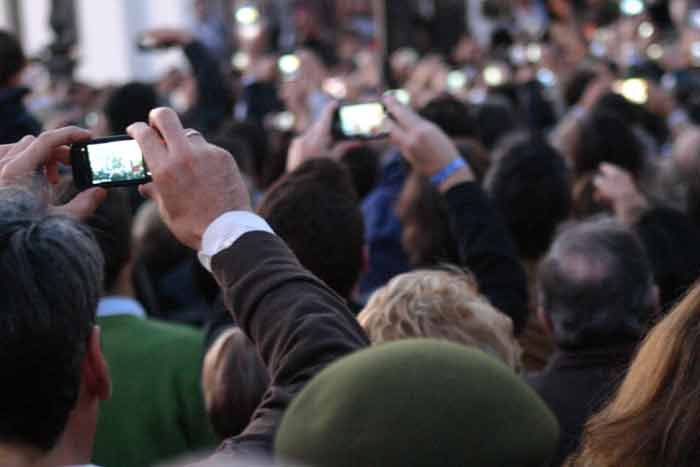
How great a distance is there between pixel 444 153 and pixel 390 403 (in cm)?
244

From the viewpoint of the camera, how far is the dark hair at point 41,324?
1.80 m

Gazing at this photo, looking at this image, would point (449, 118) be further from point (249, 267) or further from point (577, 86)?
point (577, 86)

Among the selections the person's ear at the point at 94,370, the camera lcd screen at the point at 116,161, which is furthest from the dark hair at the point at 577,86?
the person's ear at the point at 94,370

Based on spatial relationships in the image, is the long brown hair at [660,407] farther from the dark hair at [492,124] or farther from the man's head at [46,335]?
the dark hair at [492,124]

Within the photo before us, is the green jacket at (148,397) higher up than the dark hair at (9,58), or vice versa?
the dark hair at (9,58)

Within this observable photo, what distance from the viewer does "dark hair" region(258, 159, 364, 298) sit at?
3545mm

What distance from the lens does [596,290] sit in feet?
11.4

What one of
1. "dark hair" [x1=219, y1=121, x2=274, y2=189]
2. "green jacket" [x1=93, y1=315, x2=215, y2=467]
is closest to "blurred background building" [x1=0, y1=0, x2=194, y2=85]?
"dark hair" [x1=219, y1=121, x2=274, y2=189]

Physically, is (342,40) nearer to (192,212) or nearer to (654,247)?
(654,247)

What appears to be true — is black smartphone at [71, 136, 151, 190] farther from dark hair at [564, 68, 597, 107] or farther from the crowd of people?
dark hair at [564, 68, 597, 107]

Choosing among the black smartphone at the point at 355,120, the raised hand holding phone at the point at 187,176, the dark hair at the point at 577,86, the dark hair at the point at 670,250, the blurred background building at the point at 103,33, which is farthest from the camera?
the blurred background building at the point at 103,33

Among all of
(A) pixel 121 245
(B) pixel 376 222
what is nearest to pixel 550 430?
(A) pixel 121 245

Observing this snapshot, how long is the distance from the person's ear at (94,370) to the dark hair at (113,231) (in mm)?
1713

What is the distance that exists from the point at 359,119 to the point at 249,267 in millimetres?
2492
